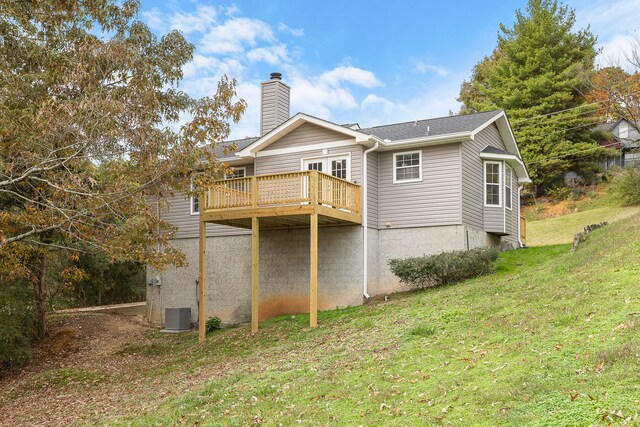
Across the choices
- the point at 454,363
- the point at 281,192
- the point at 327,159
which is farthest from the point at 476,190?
the point at 454,363

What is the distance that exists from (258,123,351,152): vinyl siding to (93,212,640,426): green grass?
19.2 feet

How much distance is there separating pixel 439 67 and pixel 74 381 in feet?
56.6

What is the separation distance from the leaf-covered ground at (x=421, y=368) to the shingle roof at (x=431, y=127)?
15.6 ft

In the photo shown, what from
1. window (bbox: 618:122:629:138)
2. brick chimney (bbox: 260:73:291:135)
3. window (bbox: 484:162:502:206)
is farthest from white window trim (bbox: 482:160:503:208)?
window (bbox: 618:122:629:138)

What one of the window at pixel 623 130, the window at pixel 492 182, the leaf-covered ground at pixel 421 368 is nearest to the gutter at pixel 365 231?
the leaf-covered ground at pixel 421 368

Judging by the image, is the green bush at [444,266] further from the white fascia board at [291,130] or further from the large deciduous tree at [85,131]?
the large deciduous tree at [85,131]

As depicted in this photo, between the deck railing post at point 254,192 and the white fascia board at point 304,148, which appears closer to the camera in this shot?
the deck railing post at point 254,192

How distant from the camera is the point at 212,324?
1802 cm

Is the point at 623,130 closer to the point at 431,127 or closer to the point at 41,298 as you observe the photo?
the point at 431,127

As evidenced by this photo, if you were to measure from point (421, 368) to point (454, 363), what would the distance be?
0.46 metres

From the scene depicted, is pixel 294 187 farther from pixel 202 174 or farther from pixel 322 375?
pixel 322 375

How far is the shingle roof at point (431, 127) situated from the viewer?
17.8 m

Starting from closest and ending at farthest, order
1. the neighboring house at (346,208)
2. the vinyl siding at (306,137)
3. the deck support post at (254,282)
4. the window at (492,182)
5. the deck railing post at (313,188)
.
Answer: the deck railing post at (313,188) < the deck support post at (254,282) < the neighboring house at (346,208) < the vinyl siding at (306,137) < the window at (492,182)

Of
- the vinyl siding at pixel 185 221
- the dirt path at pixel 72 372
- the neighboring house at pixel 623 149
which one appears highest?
the neighboring house at pixel 623 149
